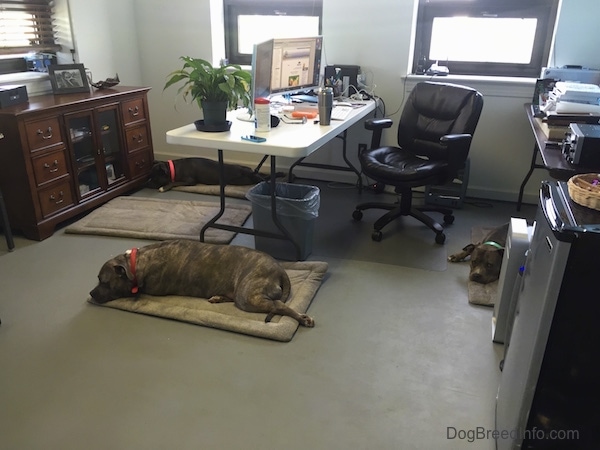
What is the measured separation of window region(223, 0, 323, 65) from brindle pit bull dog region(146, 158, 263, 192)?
1077mm

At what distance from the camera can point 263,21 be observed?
443 centimetres

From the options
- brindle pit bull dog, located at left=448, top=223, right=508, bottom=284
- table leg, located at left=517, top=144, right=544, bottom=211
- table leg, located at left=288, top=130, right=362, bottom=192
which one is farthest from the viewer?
table leg, located at left=288, top=130, right=362, bottom=192

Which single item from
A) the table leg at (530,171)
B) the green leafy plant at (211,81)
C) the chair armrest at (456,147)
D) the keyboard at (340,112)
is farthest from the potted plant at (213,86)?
the table leg at (530,171)

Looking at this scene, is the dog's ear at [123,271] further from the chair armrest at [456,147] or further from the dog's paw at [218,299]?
the chair armrest at [456,147]

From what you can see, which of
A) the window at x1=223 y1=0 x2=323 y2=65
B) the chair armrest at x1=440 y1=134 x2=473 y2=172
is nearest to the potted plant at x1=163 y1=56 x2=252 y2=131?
the chair armrest at x1=440 y1=134 x2=473 y2=172

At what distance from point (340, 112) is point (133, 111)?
172cm

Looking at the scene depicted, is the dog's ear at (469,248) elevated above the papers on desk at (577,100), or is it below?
below

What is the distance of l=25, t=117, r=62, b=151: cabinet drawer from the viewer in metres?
3.05

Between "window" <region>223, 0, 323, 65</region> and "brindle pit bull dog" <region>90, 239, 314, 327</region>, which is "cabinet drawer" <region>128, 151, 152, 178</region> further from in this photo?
"brindle pit bull dog" <region>90, 239, 314, 327</region>

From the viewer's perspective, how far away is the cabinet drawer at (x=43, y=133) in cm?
305

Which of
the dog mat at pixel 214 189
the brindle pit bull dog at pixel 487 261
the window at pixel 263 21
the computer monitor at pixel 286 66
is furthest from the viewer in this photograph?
the window at pixel 263 21

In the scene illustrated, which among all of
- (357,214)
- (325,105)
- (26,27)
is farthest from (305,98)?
(26,27)

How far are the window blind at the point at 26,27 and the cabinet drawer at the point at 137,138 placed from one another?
88 centimetres

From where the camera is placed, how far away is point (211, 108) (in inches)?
109
